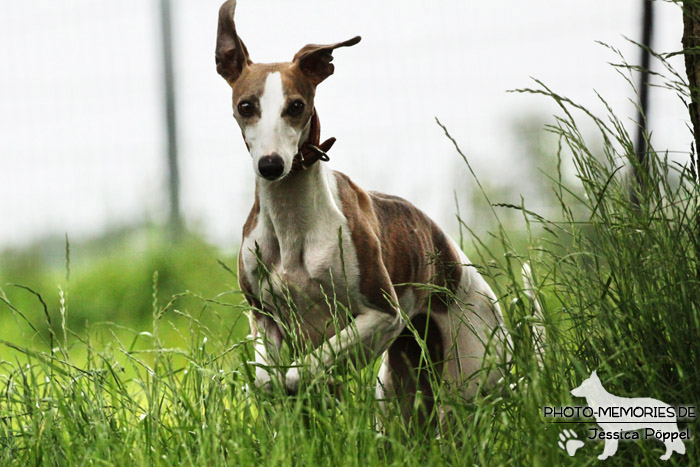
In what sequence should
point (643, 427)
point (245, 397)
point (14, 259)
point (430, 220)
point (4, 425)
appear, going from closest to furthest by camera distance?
1. point (643, 427)
2. point (245, 397)
3. point (4, 425)
4. point (430, 220)
5. point (14, 259)

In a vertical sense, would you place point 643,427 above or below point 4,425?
above

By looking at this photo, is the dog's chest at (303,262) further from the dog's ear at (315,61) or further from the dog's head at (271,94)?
the dog's ear at (315,61)

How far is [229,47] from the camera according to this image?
2625 mm

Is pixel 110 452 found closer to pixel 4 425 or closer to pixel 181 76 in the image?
pixel 4 425

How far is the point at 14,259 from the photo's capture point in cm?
612

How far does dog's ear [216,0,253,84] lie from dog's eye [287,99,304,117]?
267 millimetres

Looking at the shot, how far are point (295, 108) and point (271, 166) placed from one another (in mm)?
248

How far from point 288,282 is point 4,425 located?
0.88 m

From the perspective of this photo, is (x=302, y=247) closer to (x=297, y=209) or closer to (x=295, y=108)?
(x=297, y=209)

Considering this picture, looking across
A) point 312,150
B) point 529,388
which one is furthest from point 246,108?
point 529,388

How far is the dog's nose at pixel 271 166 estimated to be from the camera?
230 cm

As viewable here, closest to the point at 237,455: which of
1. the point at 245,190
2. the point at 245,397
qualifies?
the point at 245,397

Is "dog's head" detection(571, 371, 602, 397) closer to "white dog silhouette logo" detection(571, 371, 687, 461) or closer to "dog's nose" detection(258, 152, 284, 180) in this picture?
"white dog silhouette logo" detection(571, 371, 687, 461)

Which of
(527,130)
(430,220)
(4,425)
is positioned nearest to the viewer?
(4,425)
